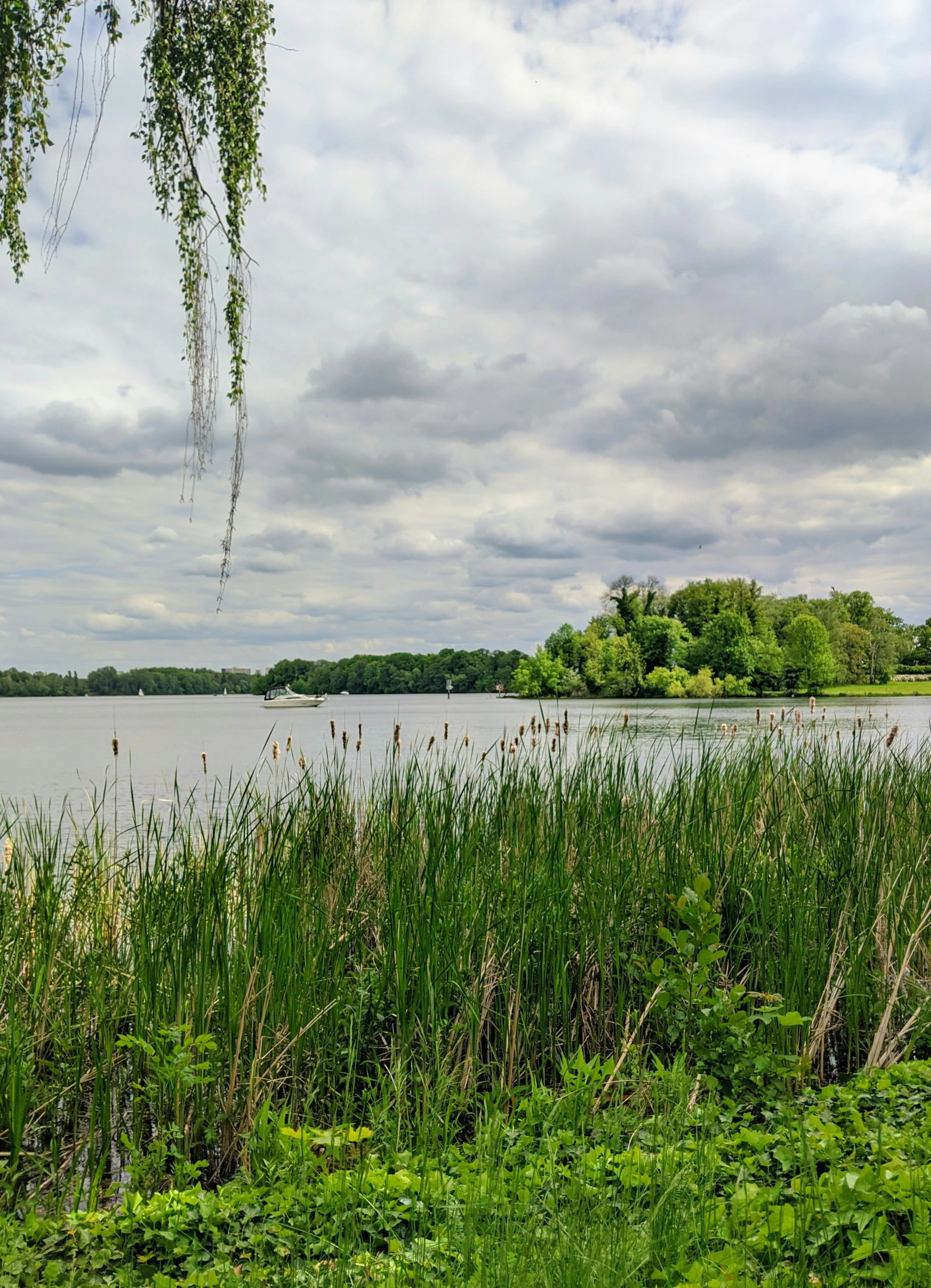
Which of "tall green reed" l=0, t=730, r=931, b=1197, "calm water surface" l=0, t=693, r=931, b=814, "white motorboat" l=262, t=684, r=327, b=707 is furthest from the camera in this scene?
"white motorboat" l=262, t=684, r=327, b=707

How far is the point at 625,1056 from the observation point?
3.51 meters

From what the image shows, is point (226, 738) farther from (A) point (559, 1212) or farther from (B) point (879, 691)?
(B) point (879, 691)

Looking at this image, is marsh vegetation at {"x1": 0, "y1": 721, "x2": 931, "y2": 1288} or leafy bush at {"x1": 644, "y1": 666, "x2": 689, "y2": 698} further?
leafy bush at {"x1": 644, "y1": 666, "x2": 689, "y2": 698}

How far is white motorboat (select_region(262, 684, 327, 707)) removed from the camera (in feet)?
219

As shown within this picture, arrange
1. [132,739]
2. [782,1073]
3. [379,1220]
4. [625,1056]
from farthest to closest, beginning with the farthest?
[132,739], [625,1056], [782,1073], [379,1220]

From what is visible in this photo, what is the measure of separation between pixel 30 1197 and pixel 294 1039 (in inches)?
37.9

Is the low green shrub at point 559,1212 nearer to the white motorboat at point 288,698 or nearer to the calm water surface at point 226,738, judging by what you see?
the calm water surface at point 226,738

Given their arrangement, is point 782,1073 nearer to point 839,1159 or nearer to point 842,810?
point 839,1159

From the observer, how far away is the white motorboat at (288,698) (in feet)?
219

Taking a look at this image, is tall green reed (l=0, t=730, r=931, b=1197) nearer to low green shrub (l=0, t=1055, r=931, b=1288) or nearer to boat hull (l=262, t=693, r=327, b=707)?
low green shrub (l=0, t=1055, r=931, b=1288)

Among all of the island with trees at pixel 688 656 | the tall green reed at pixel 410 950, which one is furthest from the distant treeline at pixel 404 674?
the tall green reed at pixel 410 950

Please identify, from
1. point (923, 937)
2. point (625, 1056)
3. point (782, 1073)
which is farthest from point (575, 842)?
point (923, 937)

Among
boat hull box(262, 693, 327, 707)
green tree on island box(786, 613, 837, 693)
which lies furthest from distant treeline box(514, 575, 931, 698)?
boat hull box(262, 693, 327, 707)

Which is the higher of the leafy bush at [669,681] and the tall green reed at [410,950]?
the leafy bush at [669,681]
